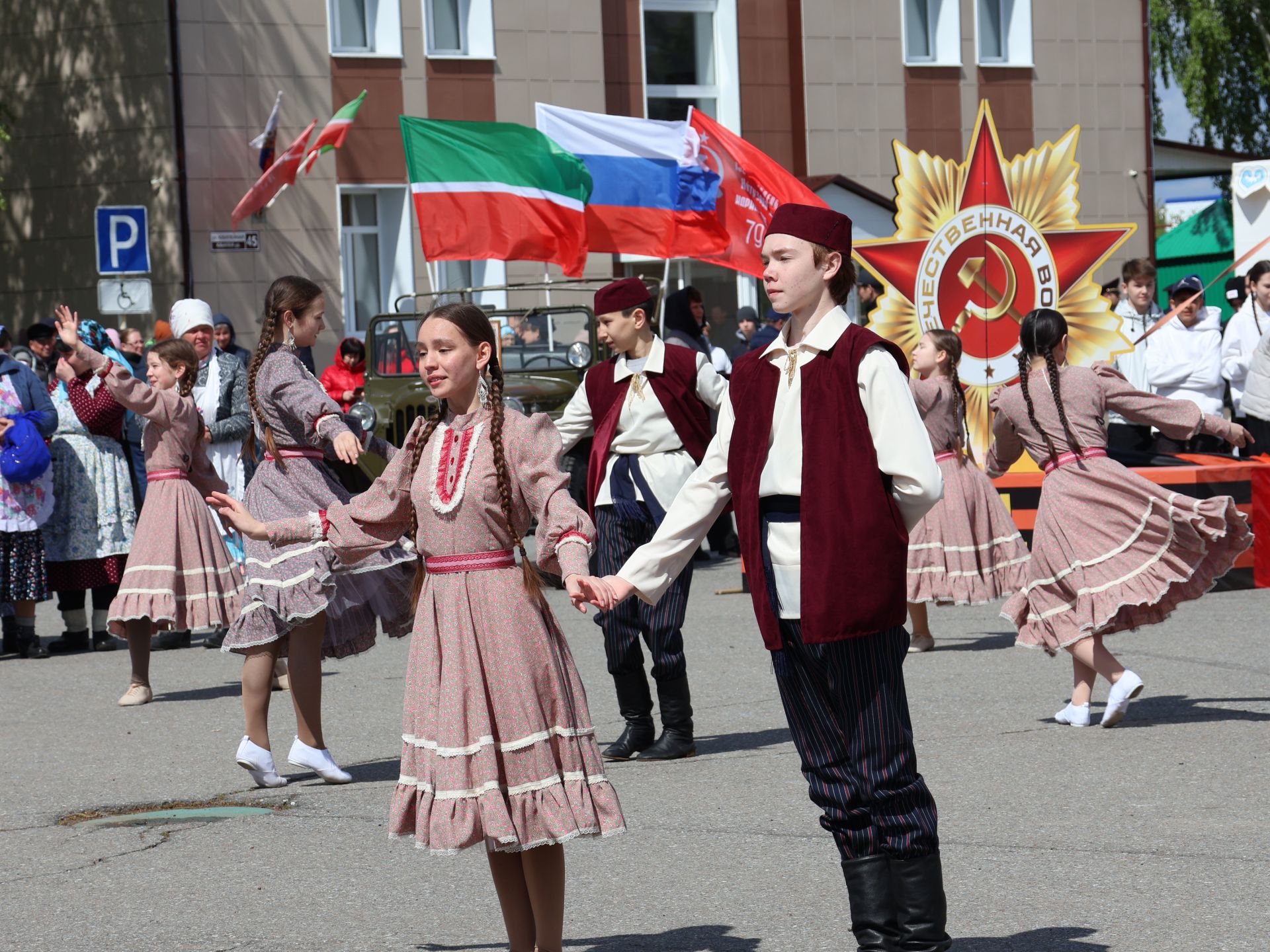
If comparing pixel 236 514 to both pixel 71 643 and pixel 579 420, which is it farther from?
pixel 71 643

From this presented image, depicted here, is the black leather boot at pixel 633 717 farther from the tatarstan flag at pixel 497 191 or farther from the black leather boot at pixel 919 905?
the tatarstan flag at pixel 497 191

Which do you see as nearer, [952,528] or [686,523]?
[686,523]

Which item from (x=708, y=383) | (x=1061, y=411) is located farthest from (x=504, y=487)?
(x=1061, y=411)

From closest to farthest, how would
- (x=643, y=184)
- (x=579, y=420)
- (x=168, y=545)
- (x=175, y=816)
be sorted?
Result: (x=175, y=816)
(x=579, y=420)
(x=168, y=545)
(x=643, y=184)

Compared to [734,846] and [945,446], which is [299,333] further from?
[945,446]

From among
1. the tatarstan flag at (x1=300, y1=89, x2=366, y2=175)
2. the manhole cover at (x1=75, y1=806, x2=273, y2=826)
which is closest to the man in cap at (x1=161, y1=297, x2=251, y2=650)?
the manhole cover at (x1=75, y1=806, x2=273, y2=826)

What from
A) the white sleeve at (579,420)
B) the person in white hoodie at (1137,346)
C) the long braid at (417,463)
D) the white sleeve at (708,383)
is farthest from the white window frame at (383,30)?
the long braid at (417,463)

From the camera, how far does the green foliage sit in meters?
37.3

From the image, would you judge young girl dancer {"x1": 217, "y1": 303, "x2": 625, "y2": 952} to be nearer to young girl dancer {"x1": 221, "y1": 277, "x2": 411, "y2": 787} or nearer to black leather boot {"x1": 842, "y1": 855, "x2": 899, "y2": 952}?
black leather boot {"x1": 842, "y1": 855, "x2": 899, "y2": 952}

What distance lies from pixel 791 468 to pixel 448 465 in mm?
942

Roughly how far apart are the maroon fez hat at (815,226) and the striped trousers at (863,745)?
934 millimetres

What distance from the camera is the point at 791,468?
4531 mm

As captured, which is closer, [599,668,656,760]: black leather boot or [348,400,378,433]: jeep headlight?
[599,668,656,760]: black leather boot

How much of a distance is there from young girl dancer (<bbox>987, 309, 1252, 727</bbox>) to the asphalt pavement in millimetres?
413
